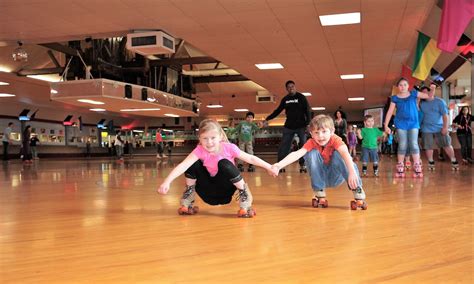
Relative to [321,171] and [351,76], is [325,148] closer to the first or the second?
[321,171]

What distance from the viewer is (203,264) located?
5.57ft

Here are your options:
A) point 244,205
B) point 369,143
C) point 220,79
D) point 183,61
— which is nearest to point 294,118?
point 369,143

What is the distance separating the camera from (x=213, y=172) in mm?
3070

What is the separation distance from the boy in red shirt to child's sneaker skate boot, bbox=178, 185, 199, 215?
621 millimetres

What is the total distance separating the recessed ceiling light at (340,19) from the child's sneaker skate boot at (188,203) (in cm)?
634

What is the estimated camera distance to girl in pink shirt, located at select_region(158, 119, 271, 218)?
292 centimetres

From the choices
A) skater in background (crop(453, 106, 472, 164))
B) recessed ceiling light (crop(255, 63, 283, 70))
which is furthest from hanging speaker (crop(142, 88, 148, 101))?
skater in background (crop(453, 106, 472, 164))

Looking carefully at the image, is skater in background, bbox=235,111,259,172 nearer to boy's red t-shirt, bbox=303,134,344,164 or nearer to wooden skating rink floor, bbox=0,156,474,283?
wooden skating rink floor, bbox=0,156,474,283

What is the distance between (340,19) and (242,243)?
7.52m

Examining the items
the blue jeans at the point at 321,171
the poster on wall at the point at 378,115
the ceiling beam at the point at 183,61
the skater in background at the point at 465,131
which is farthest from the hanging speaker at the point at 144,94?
the poster on wall at the point at 378,115

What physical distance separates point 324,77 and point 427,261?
1465 centimetres

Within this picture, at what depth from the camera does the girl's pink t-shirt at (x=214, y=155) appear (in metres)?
3.02

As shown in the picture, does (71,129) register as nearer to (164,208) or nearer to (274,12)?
(274,12)

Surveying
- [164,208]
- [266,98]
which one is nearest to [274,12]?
[164,208]
